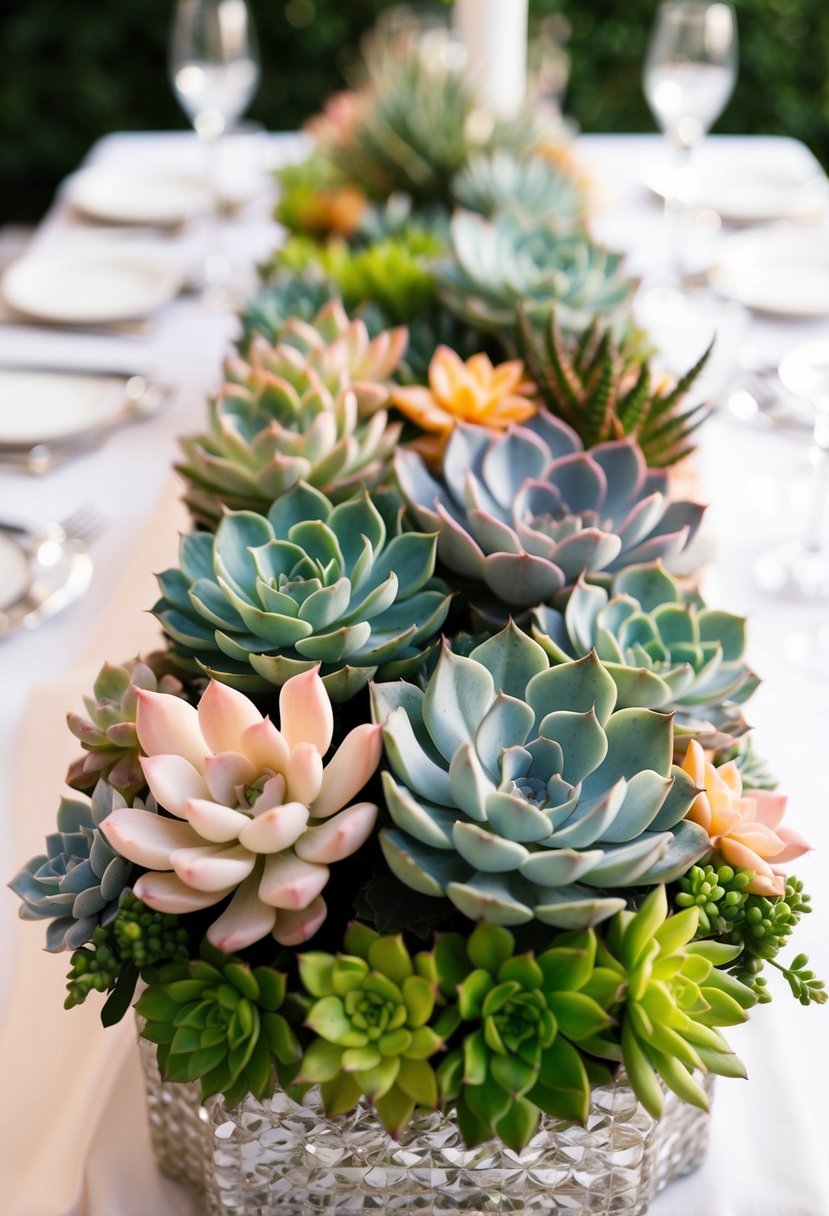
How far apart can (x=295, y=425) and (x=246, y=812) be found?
1.01 ft

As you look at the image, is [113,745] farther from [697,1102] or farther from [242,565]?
[697,1102]

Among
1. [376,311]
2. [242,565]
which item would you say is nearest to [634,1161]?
[242,565]

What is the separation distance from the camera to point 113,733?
50cm

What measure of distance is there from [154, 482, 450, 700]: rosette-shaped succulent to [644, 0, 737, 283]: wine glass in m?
0.98

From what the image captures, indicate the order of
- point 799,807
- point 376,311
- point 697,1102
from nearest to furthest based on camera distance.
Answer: point 697,1102 < point 799,807 < point 376,311

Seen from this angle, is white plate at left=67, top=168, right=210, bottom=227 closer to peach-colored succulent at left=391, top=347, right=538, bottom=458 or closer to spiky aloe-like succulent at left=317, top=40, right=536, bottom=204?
spiky aloe-like succulent at left=317, top=40, right=536, bottom=204

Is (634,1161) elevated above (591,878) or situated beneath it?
situated beneath

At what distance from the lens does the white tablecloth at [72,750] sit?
0.52 m

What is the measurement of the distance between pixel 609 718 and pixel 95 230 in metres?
1.39

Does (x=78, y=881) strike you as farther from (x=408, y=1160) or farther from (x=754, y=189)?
(x=754, y=189)

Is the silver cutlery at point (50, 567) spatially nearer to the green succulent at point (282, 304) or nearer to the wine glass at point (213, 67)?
the green succulent at point (282, 304)

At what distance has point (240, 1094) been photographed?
1.38 ft

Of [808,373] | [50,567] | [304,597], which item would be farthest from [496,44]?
[304,597]

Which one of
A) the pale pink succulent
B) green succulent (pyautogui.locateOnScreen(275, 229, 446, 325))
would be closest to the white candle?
green succulent (pyautogui.locateOnScreen(275, 229, 446, 325))
